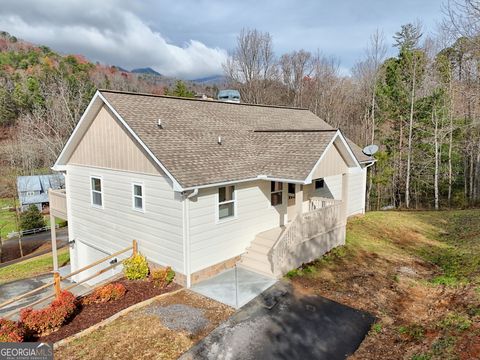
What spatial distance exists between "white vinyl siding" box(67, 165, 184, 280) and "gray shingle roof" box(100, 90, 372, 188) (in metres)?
1.08

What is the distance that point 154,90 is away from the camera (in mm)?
69562

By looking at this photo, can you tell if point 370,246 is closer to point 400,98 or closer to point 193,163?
point 193,163

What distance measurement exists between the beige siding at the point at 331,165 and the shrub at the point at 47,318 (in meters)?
8.62

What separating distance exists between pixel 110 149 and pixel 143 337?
7371mm

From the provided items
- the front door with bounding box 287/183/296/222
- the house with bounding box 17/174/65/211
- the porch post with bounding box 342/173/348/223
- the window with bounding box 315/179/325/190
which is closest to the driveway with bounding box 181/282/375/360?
the front door with bounding box 287/183/296/222

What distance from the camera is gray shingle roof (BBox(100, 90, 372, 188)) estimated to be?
33.8ft

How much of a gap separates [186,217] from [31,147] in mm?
Answer: 41554

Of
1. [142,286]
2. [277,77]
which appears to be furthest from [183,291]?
[277,77]

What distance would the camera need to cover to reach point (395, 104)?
28.8 metres

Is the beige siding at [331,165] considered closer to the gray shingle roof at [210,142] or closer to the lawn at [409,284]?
the gray shingle roof at [210,142]

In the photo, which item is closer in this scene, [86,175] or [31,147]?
[86,175]

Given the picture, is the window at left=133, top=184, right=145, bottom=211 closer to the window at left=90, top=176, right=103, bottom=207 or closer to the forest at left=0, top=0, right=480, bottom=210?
the window at left=90, top=176, right=103, bottom=207

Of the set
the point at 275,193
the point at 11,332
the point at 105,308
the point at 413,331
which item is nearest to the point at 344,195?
the point at 275,193

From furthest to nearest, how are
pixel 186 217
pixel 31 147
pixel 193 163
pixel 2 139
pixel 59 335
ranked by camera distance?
pixel 2 139
pixel 31 147
pixel 193 163
pixel 186 217
pixel 59 335
